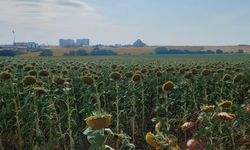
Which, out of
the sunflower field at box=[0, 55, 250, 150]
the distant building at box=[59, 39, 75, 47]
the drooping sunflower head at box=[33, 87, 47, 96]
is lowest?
the distant building at box=[59, 39, 75, 47]

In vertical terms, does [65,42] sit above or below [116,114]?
below

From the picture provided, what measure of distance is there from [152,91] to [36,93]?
4559 mm

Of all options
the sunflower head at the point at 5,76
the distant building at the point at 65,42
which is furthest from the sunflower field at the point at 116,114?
the distant building at the point at 65,42

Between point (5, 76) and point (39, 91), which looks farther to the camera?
point (5, 76)

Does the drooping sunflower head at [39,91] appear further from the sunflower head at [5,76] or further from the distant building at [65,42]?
the distant building at [65,42]

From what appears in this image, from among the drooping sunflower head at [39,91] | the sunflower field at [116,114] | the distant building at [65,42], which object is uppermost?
the drooping sunflower head at [39,91]

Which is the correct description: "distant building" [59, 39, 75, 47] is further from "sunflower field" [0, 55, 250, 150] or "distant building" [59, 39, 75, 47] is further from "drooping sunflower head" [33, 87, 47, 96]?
"drooping sunflower head" [33, 87, 47, 96]

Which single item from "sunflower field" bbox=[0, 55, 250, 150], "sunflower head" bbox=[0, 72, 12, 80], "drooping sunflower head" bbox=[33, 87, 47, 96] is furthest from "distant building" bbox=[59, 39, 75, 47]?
"drooping sunflower head" bbox=[33, 87, 47, 96]

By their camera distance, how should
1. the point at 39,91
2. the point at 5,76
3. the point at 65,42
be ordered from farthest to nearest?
the point at 65,42
the point at 5,76
the point at 39,91

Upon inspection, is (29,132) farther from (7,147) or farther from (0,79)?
(0,79)

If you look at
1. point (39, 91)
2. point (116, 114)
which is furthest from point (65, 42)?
point (39, 91)

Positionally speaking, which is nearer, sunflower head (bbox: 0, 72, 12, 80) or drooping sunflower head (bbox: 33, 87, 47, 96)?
drooping sunflower head (bbox: 33, 87, 47, 96)

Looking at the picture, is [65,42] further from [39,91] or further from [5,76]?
[39,91]


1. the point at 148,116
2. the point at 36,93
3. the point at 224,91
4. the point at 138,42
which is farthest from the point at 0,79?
the point at 138,42
